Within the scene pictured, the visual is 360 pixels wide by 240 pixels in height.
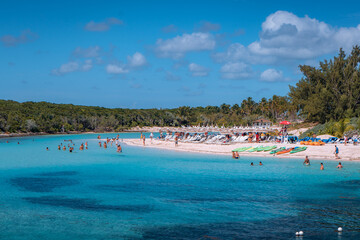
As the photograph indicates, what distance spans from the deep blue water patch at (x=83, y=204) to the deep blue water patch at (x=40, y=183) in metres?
2.69

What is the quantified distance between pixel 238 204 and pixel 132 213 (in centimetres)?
509

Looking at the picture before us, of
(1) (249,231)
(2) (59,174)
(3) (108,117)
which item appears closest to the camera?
(1) (249,231)

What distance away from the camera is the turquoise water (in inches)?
510

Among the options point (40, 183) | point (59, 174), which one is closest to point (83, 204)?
point (40, 183)

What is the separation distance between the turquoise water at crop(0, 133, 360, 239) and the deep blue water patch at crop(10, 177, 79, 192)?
0.21 ft

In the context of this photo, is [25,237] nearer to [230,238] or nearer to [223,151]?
[230,238]

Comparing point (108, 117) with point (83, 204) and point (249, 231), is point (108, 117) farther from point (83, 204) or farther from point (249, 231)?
point (249, 231)

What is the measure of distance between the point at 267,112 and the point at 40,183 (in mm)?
102844

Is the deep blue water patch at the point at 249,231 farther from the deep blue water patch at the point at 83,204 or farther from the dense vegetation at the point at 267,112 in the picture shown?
the dense vegetation at the point at 267,112

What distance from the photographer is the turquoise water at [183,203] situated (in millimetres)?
12953

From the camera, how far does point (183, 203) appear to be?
1697 centimetres

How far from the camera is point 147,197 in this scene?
18562mm

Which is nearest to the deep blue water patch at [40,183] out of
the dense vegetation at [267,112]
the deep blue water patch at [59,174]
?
the deep blue water patch at [59,174]

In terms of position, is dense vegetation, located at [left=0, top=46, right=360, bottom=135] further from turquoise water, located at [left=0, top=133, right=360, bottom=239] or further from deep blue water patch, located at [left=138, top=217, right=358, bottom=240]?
deep blue water patch, located at [left=138, top=217, right=358, bottom=240]
